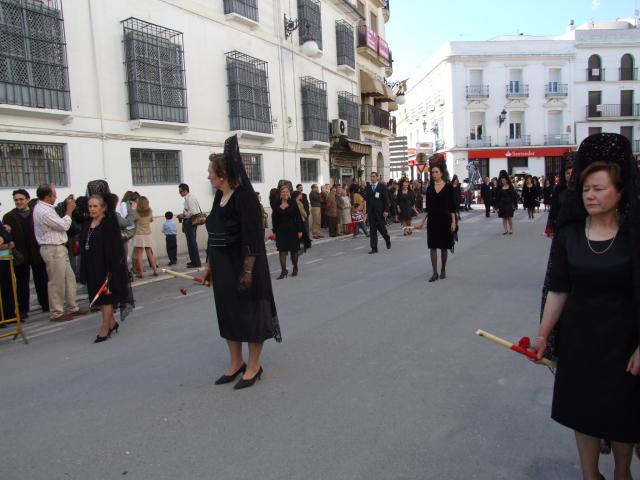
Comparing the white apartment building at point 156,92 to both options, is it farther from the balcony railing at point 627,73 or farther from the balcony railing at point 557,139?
the balcony railing at point 627,73

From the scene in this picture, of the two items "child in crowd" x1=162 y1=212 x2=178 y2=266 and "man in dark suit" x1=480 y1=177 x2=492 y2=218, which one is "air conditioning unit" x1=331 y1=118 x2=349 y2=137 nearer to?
"man in dark suit" x1=480 y1=177 x2=492 y2=218

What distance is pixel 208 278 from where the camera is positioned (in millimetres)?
4754

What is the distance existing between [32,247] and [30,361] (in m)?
2.91

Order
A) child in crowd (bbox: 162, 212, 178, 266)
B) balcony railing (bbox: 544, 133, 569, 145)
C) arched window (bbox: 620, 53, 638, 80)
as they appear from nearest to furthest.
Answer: child in crowd (bbox: 162, 212, 178, 266) < balcony railing (bbox: 544, 133, 569, 145) < arched window (bbox: 620, 53, 638, 80)

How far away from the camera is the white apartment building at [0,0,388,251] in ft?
36.8

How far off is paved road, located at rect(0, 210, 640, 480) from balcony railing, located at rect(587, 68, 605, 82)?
151 ft

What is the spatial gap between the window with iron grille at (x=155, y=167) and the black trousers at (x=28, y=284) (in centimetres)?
615

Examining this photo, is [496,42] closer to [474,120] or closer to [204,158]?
[474,120]

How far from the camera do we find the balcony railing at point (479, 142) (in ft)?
149

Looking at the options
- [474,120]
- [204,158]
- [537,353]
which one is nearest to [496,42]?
[474,120]

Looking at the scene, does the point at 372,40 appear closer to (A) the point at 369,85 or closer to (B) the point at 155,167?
(A) the point at 369,85

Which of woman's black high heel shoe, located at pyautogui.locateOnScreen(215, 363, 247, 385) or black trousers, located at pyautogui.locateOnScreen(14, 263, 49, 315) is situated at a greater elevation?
black trousers, located at pyautogui.locateOnScreen(14, 263, 49, 315)

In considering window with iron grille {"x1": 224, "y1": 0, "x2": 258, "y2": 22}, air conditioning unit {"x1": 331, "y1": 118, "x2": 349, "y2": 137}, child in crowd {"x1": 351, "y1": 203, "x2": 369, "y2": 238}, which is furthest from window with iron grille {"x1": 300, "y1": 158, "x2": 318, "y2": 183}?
window with iron grille {"x1": 224, "y1": 0, "x2": 258, "y2": 22}

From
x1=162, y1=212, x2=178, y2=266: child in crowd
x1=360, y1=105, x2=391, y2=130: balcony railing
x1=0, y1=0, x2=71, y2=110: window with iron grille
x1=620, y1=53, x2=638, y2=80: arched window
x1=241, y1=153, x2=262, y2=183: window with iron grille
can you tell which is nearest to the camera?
x1=0, y1=0, x2=71, y2=110: window with iron grille
